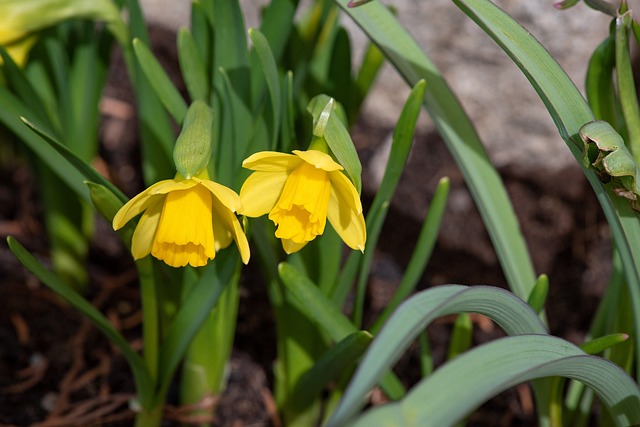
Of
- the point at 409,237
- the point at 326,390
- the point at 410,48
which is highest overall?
the point at 410,48

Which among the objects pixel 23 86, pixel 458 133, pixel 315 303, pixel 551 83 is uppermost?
pixel 551 83

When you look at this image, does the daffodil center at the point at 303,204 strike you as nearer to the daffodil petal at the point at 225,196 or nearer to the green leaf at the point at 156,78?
the daffodil petal at the point at 225,196

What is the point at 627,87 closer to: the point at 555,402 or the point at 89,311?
the point at 555,402

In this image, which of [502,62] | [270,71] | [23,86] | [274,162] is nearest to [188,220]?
[274,162]

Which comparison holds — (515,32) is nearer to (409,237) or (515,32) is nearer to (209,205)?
(209,205)

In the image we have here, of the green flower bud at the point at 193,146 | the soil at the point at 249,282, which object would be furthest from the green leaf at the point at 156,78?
the soil at the point at 249,282

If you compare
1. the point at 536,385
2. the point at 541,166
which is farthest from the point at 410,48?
the point at 541,166

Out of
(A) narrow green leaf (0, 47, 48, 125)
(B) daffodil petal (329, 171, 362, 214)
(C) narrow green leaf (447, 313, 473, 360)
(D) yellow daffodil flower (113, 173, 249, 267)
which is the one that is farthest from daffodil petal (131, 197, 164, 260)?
(C) narrow green leaf (447, 313, 473, 360)

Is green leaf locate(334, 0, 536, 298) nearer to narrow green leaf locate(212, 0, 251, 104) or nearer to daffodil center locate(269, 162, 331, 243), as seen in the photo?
narrow green leaf locate(212, 0, 251, 104)
